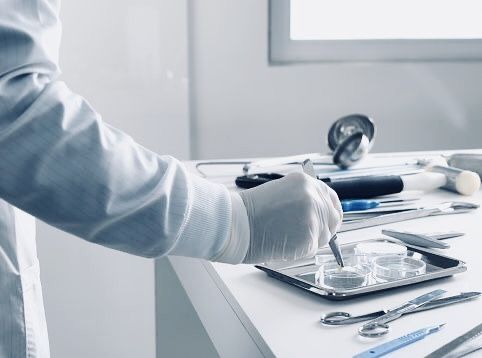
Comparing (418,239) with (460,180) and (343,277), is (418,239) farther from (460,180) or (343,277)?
(460,180)

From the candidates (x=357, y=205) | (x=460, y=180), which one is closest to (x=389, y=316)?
(x=357, y=205)

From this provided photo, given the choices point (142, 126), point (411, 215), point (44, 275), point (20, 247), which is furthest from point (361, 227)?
point (44, 275)

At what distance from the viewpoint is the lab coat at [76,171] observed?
0.54m

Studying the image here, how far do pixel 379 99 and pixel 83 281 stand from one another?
939mm

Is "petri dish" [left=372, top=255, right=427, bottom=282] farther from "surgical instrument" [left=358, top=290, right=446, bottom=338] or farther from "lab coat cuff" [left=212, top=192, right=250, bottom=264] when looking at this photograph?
"lab coat cuff" [left=212, top=192, right=250, bottom=264]

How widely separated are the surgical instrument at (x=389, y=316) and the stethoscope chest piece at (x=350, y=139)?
0.61 metres

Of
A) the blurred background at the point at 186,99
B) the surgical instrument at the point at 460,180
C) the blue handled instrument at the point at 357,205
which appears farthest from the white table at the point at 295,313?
the blurred background at the point at 186,99

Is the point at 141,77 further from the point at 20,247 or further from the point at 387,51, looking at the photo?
the point at 20,247

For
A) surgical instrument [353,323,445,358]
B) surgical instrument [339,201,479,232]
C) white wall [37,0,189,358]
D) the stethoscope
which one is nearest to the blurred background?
white wall [37,0,189,358]

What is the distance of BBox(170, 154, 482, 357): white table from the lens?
56 centimetres

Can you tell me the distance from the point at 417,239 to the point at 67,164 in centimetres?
44

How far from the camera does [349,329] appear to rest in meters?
0.59

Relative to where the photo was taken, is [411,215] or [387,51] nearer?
[411,215]

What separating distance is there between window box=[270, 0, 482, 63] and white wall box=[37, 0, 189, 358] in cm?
30
